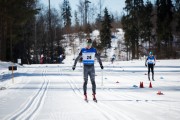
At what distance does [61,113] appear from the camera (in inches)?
378

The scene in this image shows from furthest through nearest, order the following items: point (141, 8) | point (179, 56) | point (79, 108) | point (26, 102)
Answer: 1. point (141, 8)
2. point (179, 56)
3. point (26, 102)
4. point (79, 108)

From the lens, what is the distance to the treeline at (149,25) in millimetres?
71750

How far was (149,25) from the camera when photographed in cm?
7738

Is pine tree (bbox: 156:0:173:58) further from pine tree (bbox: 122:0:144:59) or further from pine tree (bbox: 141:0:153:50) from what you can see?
pine tree (bbox: 122:0:144:59)

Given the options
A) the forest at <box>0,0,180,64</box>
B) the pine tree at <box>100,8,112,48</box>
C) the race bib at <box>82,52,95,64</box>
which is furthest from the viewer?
the pine tree at <box>100,8,112,48</box>

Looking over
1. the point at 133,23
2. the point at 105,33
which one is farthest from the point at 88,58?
the point at 105,33

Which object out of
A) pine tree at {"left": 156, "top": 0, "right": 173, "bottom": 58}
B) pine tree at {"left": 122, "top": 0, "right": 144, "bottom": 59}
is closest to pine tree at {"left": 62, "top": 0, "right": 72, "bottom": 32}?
pine tree at {"left": 122, "top": 0, "right": 144, "bottom": 59}

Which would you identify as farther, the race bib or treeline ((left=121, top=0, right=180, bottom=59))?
treeline ((left=121, top=0, right=180, bottom=59))

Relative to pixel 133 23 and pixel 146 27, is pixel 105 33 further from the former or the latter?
pixel 146 27

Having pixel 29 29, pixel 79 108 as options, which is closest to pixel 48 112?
pixel 79 108

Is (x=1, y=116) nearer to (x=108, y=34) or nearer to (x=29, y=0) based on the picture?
(x=29, y=0)

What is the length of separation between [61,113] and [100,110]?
1.24m

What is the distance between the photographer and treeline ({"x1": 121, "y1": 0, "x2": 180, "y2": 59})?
2825 inches

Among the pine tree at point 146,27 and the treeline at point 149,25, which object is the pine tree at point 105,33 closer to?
the treeline at point 149,25
